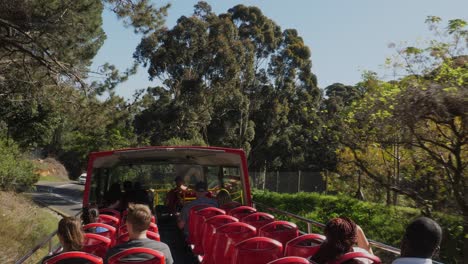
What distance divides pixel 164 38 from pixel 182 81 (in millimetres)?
3494

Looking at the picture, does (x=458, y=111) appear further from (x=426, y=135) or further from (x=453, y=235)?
(x=453, y=235)

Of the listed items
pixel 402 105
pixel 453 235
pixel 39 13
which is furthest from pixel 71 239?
pixel 39 13

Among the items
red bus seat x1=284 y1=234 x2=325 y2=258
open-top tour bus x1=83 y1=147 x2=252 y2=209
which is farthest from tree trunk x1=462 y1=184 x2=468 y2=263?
red bus seat x1=284 y1=234 x2=325 y2=258

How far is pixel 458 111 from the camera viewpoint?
926 cm

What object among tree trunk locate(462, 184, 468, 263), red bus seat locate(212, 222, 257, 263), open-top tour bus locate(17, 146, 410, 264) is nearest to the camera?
open-top tour bus locate(17, 146, 410, 264)

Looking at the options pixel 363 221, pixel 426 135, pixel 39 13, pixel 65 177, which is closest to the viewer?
pixel 426 135

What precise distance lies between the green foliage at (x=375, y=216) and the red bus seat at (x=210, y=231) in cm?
580

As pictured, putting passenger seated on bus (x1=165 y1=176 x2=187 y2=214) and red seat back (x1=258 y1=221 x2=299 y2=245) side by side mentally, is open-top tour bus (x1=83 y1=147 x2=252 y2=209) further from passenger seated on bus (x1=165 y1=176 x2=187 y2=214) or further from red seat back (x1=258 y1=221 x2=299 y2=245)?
red seat back (x1=258 y1=221 x2=299 y2=245)

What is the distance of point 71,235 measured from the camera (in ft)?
15.5

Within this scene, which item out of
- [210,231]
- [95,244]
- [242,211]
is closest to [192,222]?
[242,211]

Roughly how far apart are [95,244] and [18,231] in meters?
10.8

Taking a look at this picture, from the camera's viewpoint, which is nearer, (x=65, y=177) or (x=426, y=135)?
(x=426, y=135)

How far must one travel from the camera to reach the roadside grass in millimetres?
12844

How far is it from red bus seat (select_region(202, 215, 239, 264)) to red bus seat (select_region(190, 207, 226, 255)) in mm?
434
